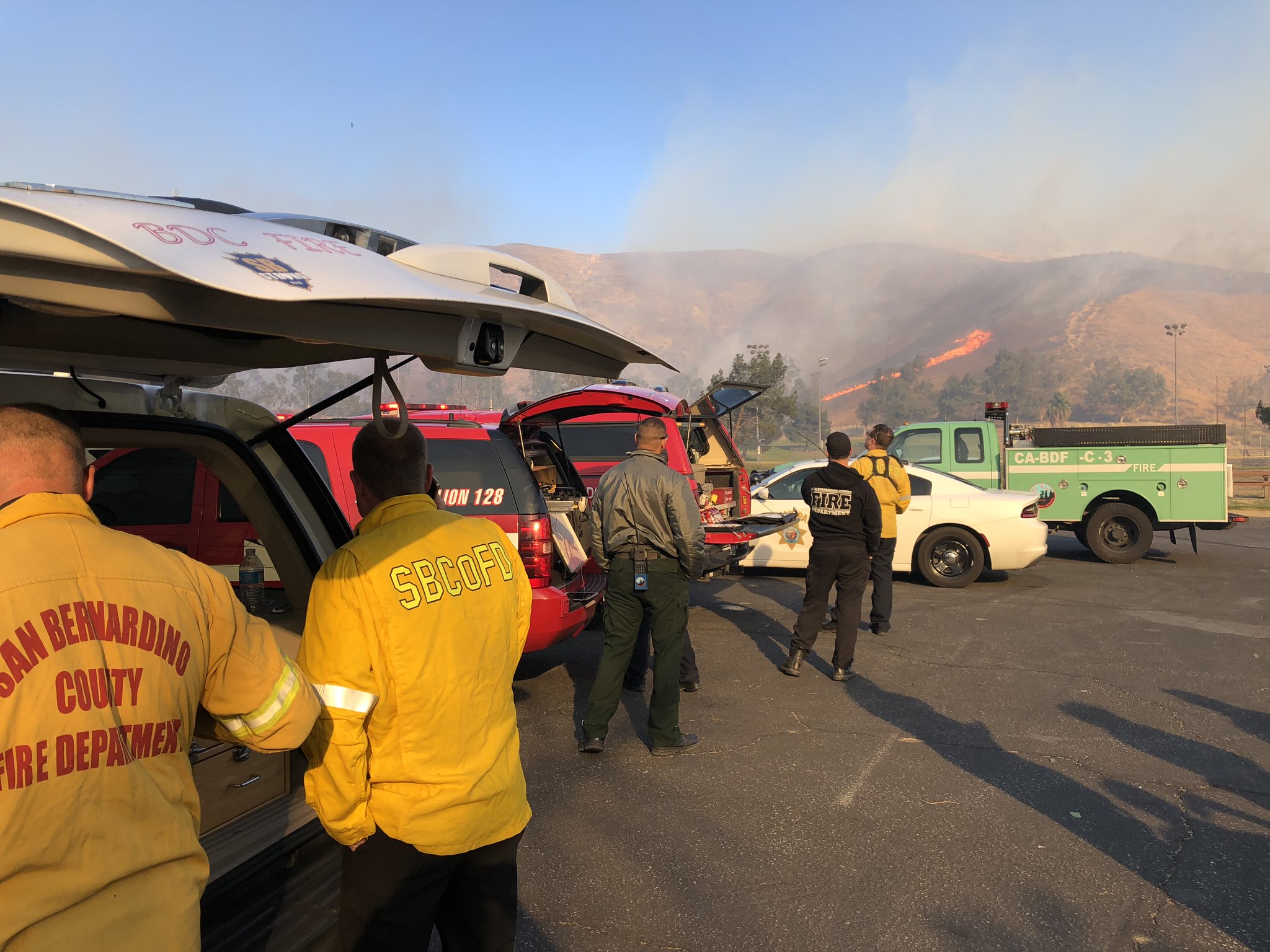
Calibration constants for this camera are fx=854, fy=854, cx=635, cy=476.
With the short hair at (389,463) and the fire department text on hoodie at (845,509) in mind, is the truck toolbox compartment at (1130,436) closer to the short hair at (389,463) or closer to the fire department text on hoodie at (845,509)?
the fire department text on hoodie at (845,509)

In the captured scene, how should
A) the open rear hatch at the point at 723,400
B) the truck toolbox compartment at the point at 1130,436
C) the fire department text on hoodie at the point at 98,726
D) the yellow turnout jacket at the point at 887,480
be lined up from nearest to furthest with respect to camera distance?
1. the fire department text on hoodie at the point at 98,726
2. the yellow turnout jacket at the point at 887,480
3. the open rear hatch at the point at 723,400
4. the truck toolbox compartment at the point at 1130,436

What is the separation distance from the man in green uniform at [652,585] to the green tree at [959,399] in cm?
14924

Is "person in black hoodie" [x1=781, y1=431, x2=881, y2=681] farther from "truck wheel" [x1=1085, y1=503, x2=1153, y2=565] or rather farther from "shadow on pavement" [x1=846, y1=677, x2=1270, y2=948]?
"truck wheel" [x1=1085, y1=503, x2=1153, y2=565]

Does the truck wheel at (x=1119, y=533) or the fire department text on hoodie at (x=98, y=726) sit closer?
the fire department text on hoodie at (x=98, y=726)

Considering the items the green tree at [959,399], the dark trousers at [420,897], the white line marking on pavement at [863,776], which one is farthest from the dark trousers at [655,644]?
the green tree at [959,399]

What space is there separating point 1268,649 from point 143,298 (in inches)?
337

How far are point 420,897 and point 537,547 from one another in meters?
3.71

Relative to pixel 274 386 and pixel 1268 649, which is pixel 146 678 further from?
pixel 274 386

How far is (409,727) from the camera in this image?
197cm

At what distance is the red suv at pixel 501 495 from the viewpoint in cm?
565

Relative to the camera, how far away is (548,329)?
1.87 meters

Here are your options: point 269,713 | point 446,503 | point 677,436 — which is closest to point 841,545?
point 446,503

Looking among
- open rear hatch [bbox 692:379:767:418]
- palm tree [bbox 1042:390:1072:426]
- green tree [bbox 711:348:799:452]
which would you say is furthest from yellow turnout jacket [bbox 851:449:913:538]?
palm tree [bbox 1042:390:1072:426]

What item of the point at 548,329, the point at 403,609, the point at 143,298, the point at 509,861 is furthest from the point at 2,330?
the point at 509,861
